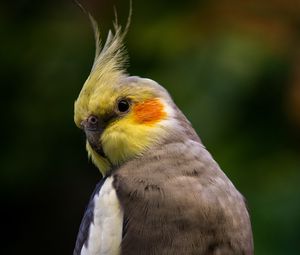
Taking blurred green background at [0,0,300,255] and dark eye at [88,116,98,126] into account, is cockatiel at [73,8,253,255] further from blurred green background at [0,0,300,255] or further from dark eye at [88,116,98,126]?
blurred green background at [0,0,300,255]

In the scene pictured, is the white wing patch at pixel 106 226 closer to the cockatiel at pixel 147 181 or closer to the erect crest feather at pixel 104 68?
the cockatiel at pixel 147 181

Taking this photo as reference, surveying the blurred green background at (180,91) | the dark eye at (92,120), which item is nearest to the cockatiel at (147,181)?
the dark eye at (92,120)

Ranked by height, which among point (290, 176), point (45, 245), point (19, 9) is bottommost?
point (45, 245)

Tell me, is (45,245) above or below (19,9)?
below

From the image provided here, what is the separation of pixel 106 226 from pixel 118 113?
0.52 metres

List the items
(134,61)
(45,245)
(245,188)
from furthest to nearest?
(45,245) → (134,61) → (245,188)

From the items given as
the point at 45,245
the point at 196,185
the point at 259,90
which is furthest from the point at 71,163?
the point at 196,185

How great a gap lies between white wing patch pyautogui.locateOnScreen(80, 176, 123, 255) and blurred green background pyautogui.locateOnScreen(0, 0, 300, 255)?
1725mm

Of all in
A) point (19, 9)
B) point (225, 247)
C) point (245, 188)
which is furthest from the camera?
point (19, 9)

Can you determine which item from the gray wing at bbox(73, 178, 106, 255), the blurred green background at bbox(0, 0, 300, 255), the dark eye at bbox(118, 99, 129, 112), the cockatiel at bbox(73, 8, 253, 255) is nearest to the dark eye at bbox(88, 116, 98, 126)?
the cockatiel at bbox(73, 8, 253, 255)

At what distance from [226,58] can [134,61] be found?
73cm

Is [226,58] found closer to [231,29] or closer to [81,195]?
[231,29]

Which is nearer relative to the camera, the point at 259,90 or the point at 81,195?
the point at 259,90

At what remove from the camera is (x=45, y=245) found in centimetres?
762
